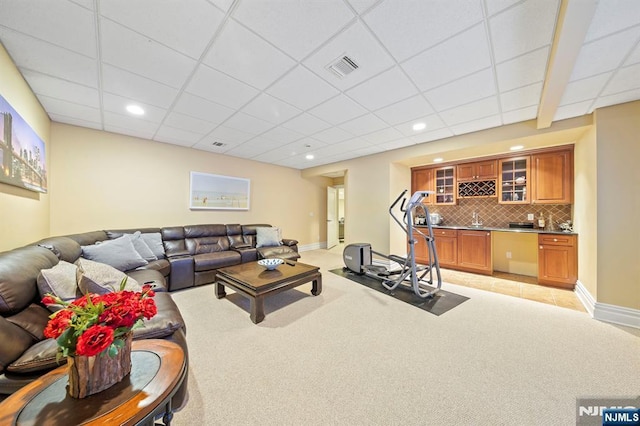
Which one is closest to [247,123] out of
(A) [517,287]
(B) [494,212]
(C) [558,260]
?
(A) [517,287]

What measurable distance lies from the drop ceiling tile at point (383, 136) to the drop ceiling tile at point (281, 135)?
1.21 metres

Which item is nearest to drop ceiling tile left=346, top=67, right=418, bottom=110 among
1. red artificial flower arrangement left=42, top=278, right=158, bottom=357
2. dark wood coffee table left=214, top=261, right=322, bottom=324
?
dark wood coffee table left=214, top=261, right=322, bottom=324

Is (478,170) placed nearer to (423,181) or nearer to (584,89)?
(423,181)

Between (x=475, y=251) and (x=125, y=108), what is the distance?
20.2 ft

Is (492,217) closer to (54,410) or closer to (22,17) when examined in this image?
(54,410)

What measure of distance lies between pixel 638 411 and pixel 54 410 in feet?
9.90

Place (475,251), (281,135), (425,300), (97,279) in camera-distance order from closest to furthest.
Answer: (97,279) < (425,300) < (281,135) < (475,251)

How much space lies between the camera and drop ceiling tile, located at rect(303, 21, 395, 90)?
1.72 meters

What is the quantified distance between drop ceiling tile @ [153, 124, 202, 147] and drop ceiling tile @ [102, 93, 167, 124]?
1.03 feet

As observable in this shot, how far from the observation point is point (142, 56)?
6.32 feet

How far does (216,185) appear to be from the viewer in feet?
16.9

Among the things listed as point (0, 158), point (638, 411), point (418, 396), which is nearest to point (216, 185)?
point (0, 158)

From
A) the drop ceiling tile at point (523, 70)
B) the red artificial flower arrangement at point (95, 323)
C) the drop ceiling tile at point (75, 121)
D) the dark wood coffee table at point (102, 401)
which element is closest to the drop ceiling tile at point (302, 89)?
the drop ceiling tile at point (523, 70)

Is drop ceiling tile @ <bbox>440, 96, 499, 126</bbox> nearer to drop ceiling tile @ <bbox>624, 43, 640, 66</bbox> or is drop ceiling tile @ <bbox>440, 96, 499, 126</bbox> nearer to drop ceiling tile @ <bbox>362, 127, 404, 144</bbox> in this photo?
drop ceiling tile @ <bbox>362, 127, 404, 144</bbox>
